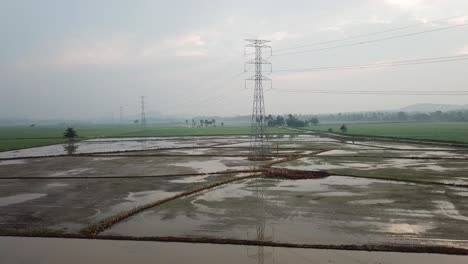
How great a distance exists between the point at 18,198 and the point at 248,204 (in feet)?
37.9

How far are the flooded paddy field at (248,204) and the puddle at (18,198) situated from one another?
5 cm

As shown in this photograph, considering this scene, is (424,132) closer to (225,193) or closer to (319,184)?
(319,184)

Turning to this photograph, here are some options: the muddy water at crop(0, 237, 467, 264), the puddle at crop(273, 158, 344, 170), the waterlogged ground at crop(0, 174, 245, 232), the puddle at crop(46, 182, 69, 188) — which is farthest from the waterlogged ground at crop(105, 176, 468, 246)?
the puddle at crop(46, 182, 69, 188)

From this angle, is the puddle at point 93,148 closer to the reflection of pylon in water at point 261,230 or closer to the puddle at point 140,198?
the puddle at point 140,198

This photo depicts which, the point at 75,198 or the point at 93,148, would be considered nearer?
the point at 75,198

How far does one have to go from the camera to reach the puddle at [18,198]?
19.6m

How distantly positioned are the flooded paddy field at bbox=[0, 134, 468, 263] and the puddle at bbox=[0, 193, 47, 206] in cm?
5

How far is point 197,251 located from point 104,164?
24.6 metres

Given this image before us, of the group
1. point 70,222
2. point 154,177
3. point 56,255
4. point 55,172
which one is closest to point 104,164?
point 55,172

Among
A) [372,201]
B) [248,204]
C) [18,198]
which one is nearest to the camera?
[248,204]

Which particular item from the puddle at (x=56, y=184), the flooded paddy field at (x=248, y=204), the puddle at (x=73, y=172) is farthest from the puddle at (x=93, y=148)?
the puddle at (x=56, y=184)

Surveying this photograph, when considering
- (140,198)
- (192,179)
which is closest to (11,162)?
(192,179)

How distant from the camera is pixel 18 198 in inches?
811

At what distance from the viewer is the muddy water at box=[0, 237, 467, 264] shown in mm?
11391
